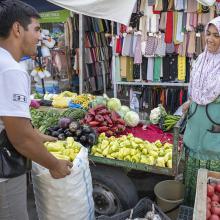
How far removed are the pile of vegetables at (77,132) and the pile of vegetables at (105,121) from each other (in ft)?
0.64

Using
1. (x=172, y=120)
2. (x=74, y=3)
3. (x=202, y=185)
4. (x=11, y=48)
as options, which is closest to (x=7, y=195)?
(x=11, y=48)

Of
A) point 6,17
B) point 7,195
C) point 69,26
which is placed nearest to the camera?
point 6,17

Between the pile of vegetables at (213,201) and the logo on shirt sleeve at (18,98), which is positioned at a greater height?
the logo on shirt sleeve at (18,98)

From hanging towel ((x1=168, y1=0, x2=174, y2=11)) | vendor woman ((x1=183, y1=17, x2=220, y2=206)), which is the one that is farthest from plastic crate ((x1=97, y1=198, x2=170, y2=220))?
hanging towel ((x1=168, y1=0, x2=174, y2=11))

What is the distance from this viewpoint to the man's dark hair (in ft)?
5.45

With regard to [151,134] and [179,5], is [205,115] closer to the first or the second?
[151,134]

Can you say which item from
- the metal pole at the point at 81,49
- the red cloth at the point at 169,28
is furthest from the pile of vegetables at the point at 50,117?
the metal pole at the point at 81,49

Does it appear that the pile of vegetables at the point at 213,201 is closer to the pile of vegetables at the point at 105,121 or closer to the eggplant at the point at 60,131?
the pile of vegetables at the point at 105,121

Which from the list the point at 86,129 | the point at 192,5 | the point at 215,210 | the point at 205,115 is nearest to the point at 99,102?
the point at 86,129

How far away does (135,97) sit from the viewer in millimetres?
6551

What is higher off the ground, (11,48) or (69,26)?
(69,26)

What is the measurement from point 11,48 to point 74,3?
439 centimetres

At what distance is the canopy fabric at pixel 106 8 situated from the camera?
17.6ft

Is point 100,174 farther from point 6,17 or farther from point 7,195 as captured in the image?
point 6,17
